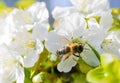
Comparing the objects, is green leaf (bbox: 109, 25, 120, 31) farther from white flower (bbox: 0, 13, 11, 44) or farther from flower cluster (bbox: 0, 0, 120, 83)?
white flower (bbox: 0, 13, 11, 44)

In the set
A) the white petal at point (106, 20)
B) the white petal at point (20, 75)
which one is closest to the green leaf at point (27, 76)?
the white petal at point (20, 75)

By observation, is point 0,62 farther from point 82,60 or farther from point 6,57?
point 82,60

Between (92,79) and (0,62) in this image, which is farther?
(0,62)

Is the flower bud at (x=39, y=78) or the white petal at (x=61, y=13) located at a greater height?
the white petal at (x=61, y=13)

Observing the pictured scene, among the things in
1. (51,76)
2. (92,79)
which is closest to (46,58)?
(51,76)

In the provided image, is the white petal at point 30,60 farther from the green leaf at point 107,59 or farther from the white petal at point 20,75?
the green leaf at point 107,59

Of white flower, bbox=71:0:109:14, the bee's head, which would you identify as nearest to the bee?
the bee's head

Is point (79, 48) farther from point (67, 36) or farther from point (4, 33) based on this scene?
point (4, 33)

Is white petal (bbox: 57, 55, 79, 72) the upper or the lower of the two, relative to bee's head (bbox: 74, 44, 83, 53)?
lower

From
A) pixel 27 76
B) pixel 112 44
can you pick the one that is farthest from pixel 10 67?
pixel 112 44
